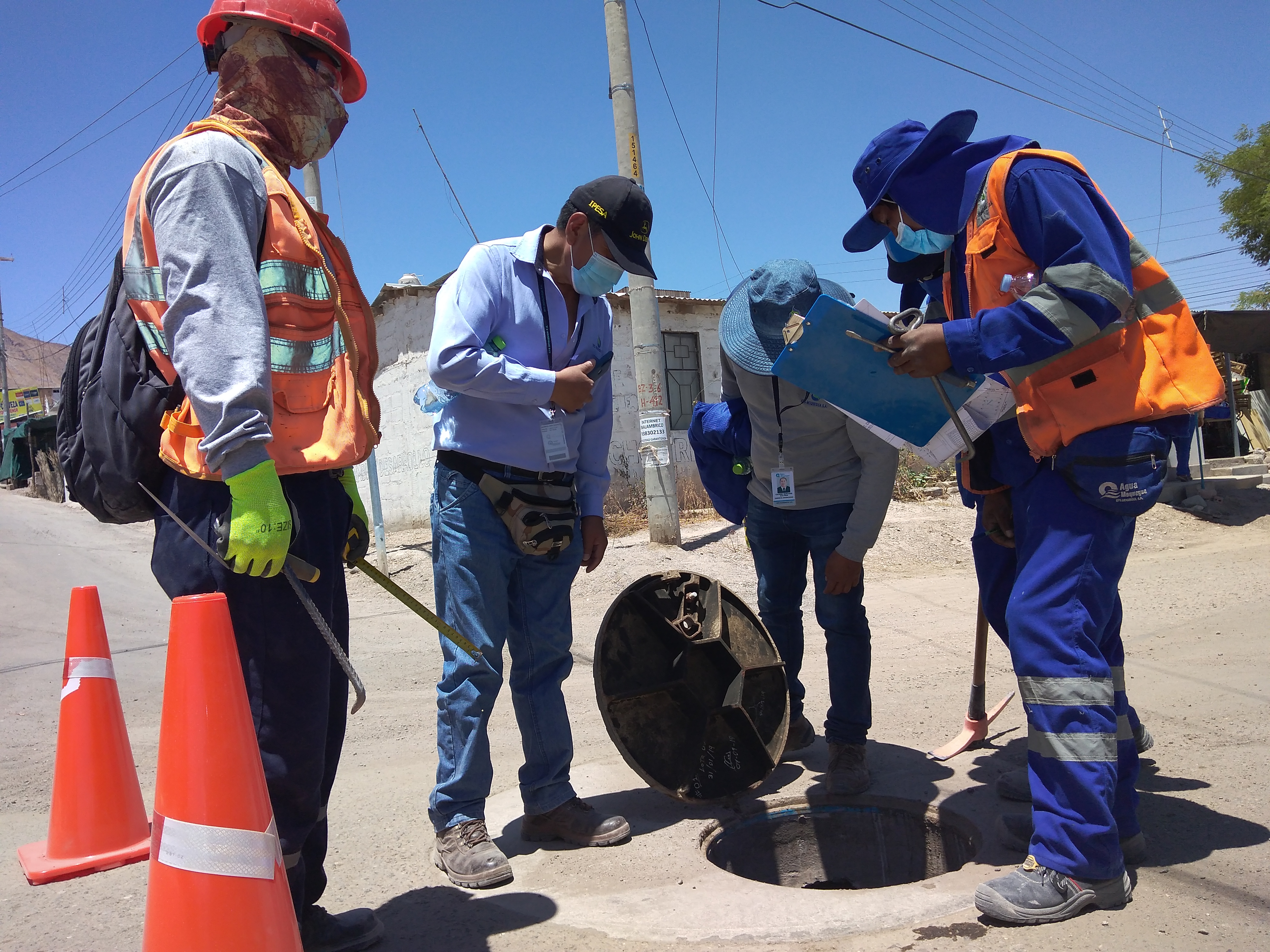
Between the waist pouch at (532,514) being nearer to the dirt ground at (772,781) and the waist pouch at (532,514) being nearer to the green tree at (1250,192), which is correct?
the dirt ground at (772,781)

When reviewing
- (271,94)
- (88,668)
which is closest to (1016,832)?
(271,94)

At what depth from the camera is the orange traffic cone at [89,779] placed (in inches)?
113

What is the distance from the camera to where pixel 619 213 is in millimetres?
3029

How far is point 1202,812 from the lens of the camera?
280 centimetres

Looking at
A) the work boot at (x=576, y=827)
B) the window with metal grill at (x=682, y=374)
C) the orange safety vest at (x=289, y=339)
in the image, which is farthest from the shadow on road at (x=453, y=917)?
the window with metal grill at (x=682, y=374)

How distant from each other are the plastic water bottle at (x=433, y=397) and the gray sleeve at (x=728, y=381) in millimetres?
1129

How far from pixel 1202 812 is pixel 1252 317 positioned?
11.8m

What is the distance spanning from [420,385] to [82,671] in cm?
1081

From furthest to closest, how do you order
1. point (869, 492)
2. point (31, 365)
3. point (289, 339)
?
1. point (31, 365)
2. point (869, 492)
3. point (289, 339)

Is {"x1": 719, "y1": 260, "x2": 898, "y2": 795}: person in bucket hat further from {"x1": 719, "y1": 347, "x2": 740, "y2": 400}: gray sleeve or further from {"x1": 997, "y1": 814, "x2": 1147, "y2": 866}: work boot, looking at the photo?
{"x1": 997, "y1": 814, "x2": 1147, "y2": 866}: work boot

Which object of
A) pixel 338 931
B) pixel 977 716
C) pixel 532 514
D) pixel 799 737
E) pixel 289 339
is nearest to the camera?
pixel 289 339

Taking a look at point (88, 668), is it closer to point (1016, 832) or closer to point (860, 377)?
point (860, 377)

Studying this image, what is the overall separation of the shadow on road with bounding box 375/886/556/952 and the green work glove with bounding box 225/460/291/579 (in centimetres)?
115

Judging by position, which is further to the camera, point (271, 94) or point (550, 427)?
point (550, 427)
